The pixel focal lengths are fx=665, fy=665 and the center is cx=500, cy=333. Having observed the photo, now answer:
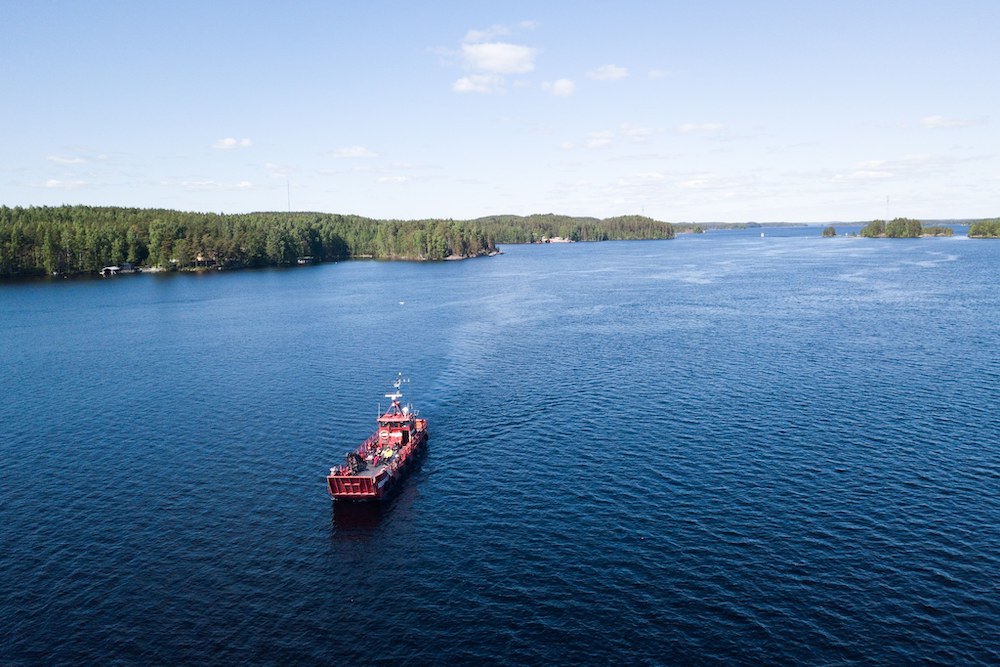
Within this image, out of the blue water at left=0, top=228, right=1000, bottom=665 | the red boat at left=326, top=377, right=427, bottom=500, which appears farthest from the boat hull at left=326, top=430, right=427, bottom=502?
the blue water at left=0, top=228, right=1000, bottom=665

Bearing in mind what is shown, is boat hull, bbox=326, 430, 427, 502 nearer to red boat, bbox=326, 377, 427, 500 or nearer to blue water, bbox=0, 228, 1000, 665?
red boat, bbox=326, 377, 427, 500

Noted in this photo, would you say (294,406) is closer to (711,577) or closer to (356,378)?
(356,378)

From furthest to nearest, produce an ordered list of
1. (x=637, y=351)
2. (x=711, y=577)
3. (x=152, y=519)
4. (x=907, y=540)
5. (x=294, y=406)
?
(x=637, y=351) → (x=294, y=406) → (x=152, y=519) → (x=907, y=540) → (x=711, y=577)

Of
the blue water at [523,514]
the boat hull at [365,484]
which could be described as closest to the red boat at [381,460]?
the boat hull at [365,484]

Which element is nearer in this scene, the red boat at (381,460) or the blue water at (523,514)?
the blue water at (523,514)

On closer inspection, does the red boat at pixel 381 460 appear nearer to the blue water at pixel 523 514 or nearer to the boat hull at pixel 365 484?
the boat hull at pixel 365 484

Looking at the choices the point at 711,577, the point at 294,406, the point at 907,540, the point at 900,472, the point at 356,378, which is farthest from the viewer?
the point at 356,378

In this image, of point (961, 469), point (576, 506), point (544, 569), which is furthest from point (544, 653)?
point (961, 469)
